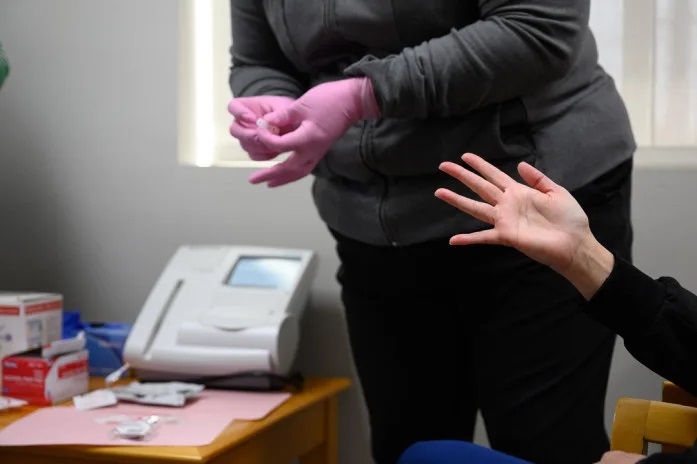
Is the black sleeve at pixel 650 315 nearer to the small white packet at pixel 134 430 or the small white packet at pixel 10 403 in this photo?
the small white packet at pixel 134 430

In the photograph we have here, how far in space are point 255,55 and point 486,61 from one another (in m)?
0.46

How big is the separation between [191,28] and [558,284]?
121 cm

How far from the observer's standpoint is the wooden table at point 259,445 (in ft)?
3.84

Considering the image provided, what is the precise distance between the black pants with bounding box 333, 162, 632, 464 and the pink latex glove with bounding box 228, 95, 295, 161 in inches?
7.3

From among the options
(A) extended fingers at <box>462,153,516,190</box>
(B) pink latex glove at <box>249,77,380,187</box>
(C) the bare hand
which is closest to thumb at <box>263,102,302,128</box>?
→ (B) pink latex glove at <box>249,77,380,187</box>

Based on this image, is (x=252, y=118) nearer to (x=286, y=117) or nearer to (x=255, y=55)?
(x=286, y=117)

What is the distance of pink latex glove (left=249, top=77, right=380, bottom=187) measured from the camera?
3.44 feet

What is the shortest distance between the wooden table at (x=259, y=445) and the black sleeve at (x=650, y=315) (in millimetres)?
591

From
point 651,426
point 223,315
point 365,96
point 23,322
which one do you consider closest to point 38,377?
point 23,322

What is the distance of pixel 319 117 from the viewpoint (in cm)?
106

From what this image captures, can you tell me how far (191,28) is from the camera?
1973mm

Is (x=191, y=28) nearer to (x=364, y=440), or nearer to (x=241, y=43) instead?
(x=241, y=43)

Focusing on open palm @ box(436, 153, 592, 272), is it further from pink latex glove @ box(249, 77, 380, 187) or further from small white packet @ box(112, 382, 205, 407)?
small white packet @ box(112, 382, 205, 407)

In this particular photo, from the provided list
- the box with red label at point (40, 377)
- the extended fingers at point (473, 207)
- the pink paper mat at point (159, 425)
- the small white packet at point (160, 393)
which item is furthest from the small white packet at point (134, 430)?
the extended fingers at point (473, 207)
